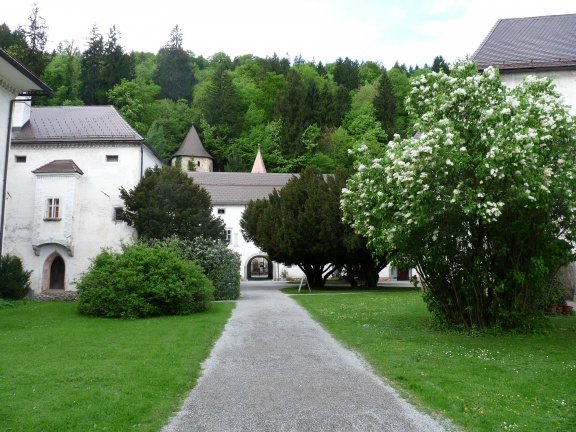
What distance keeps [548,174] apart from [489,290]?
148 inches

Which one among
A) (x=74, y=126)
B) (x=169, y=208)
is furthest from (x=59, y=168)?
(x=169, y=208)

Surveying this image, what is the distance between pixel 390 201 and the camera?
1348 centimetres

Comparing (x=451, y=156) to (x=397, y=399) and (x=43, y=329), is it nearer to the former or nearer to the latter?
(x=397, y=399)

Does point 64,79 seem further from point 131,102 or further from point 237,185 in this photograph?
point 237,185

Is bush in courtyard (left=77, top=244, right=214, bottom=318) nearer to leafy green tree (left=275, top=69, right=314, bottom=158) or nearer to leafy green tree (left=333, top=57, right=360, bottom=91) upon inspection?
leafy green tree (left=275, top=69, right=314, bottom=158)

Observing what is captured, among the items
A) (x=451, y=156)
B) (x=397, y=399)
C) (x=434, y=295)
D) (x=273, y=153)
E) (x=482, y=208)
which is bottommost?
(x=397, y=399)

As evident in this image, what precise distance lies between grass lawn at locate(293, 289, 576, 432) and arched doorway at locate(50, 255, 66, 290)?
2259 cm

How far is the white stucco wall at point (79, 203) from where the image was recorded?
109ft

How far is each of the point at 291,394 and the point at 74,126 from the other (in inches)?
1232

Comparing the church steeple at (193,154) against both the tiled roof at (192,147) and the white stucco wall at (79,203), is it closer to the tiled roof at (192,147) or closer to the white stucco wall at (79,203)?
the tiled roof at (192,147)

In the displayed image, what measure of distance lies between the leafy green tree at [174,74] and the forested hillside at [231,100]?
0.16 m

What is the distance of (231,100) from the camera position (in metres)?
81.3

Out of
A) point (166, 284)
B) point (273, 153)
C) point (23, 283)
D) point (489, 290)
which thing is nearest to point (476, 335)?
point (489, 290)

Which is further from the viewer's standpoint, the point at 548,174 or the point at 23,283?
the point at 23,283
